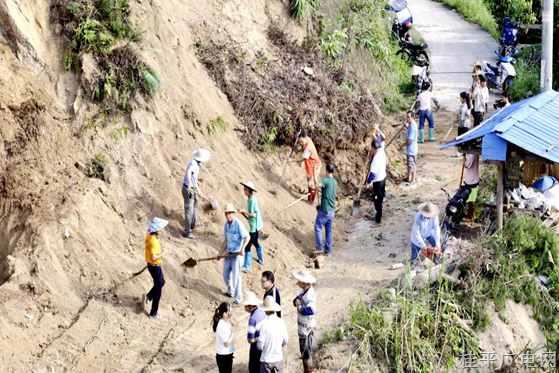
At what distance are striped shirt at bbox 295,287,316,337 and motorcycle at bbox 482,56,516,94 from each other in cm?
1351

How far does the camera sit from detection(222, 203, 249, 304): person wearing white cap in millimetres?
13258

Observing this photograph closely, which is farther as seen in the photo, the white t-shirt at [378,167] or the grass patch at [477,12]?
the grass patch at [477,12]

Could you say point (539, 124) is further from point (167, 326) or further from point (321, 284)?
point (167, 326)

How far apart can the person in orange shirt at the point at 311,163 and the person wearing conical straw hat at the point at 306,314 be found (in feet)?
16.6

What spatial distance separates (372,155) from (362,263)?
107 inches

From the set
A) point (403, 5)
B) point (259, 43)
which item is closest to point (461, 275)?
point (259, 43)

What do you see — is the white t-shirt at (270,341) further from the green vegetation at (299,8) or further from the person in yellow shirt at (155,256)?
the green vegetation at (299,8)

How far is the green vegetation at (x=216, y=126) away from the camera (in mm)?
16172

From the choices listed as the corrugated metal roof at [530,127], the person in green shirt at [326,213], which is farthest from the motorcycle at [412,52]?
the person in green shirt at [326,213]

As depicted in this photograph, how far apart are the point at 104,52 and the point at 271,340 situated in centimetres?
675

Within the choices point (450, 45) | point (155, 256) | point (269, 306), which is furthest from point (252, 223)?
point (450, 45)

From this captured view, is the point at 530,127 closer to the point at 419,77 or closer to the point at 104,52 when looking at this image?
the point at 104,52

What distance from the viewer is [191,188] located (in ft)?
46.8

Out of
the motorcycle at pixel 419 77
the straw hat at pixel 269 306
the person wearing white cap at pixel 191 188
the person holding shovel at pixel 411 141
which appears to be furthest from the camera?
the motorcycle at pixel 419 77
